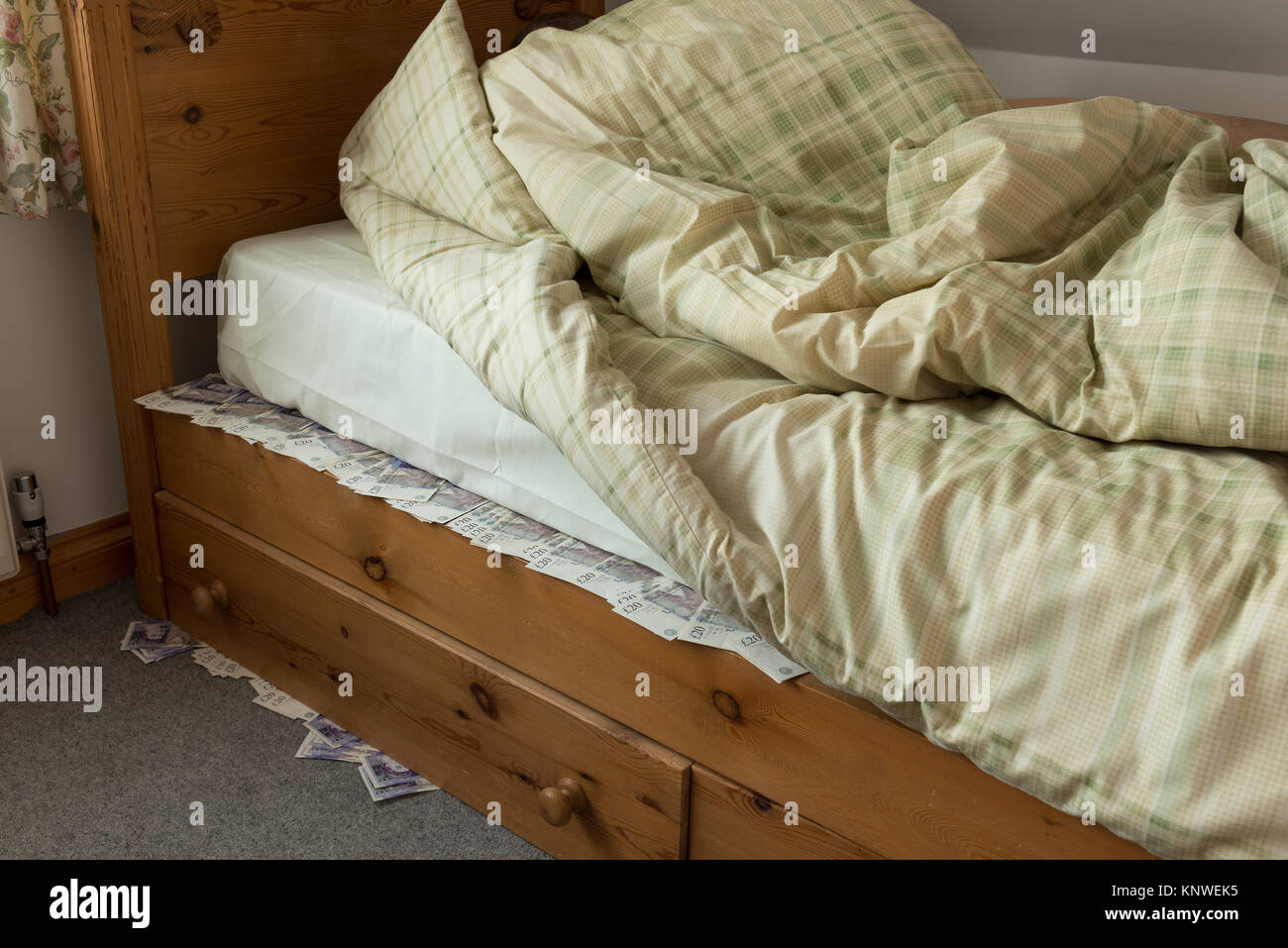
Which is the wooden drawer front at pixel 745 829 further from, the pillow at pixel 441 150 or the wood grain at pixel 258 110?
the wood grain at pixel 258 110

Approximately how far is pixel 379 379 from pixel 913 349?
67cm

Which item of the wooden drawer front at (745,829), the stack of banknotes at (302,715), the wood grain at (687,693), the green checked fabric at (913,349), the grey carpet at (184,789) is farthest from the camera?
the stack of banknotes at (302,715)

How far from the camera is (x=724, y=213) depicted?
130 cm

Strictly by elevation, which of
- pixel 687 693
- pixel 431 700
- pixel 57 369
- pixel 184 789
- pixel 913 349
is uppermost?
pixel 913 349

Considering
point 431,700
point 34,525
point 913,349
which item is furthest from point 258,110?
point 913,349

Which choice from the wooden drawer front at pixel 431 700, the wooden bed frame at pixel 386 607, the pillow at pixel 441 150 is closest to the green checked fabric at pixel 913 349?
the pillow at pixel 441 150

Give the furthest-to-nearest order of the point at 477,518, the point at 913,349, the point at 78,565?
the point at 78,565, the point at 477,518, the point at 913,349

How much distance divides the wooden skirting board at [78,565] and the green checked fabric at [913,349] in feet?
2.39

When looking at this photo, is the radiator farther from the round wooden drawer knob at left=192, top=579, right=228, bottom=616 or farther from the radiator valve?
the round wooden drawer knob at left=192, top=579, right=228, bottom=616

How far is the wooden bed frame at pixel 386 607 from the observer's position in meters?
1.06

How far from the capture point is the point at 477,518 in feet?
4.28

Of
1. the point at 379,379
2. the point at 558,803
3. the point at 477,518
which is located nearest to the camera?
the point at 558,803

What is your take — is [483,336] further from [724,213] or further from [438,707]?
[438,707]

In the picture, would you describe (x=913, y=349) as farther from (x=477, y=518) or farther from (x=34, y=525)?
(x=34, y=525)
